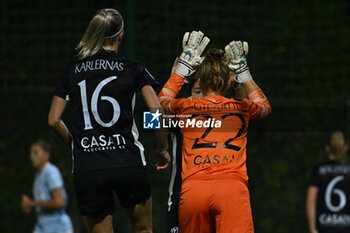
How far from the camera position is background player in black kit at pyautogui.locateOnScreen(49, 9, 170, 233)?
449cm

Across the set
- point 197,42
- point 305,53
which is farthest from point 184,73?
point 305,53

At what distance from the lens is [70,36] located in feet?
30.0

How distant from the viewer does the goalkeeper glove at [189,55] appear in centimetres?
479

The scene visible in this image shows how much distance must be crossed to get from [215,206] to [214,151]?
34cm

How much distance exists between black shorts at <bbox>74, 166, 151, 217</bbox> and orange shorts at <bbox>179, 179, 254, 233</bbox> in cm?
33

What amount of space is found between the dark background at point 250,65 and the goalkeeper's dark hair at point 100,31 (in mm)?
3715

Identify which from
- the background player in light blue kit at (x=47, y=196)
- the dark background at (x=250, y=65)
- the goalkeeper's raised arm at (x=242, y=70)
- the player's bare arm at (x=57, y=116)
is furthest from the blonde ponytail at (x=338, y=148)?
the player's bare arm at (x=57, y=116)

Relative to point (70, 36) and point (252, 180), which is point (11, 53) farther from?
point (252, 180)

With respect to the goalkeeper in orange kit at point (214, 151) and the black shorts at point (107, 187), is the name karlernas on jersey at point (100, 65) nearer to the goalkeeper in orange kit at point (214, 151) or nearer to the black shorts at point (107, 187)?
the goalkeeper in orange kit at point (214, 151)

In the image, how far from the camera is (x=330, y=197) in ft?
25.7

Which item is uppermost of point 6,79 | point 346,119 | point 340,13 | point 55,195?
point 340,13

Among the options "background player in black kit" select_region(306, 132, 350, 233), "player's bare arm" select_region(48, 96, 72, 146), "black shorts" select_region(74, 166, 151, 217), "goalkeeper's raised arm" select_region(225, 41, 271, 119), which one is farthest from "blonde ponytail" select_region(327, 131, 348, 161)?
"player's bare arm" select_region(48, 96, 72, 146)

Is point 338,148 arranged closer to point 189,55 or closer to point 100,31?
point 189,55

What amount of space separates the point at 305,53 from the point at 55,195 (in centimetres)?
367
